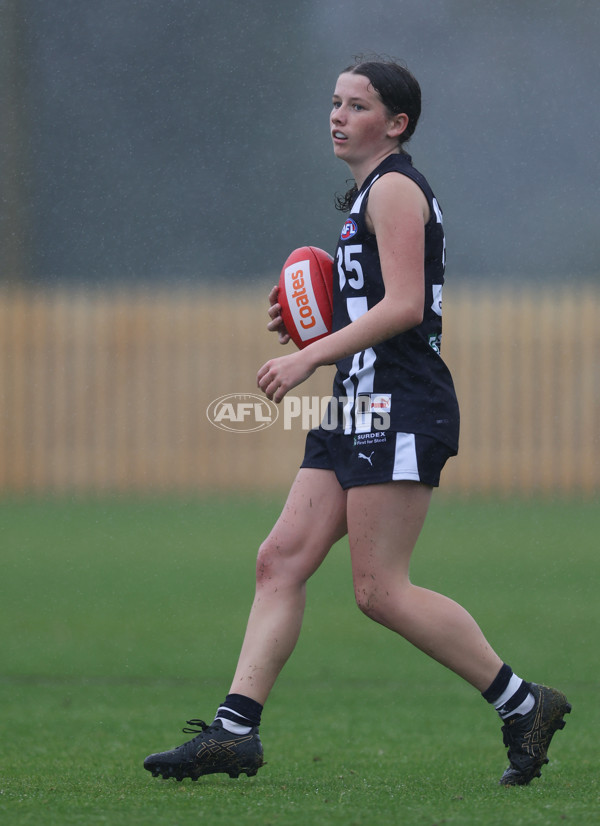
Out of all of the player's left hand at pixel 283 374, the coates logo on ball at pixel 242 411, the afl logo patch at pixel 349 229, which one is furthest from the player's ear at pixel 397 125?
the coates logo on ball at pixel 242 411

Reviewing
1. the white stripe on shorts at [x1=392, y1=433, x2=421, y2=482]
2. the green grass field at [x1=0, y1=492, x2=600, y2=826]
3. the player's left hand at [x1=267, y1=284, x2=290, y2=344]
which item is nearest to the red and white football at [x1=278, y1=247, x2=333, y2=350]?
the player's left hand at [x1=267, y1=284, x2=290, y2=344]

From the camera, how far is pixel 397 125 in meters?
3.54

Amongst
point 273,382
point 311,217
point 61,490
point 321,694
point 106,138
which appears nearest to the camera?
point 273,382

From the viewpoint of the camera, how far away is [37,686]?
5.08 m

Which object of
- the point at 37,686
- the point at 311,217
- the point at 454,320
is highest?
the point at 311,217

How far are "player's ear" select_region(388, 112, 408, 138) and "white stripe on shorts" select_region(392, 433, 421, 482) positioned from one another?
0.79 metres

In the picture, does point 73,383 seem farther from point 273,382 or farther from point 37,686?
point 273,382

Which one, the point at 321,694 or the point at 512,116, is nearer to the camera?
the point at 321,694

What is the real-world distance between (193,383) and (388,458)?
1210 cm

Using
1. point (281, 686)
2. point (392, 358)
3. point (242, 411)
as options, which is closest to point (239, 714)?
point (392, 358)

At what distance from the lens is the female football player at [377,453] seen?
130 inches

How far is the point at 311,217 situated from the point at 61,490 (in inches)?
212

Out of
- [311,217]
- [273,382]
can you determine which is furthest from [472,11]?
[273,382]

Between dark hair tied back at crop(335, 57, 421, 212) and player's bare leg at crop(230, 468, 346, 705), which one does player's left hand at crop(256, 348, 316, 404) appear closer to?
player's bare leg at crop(230, 468, 346, 705)
